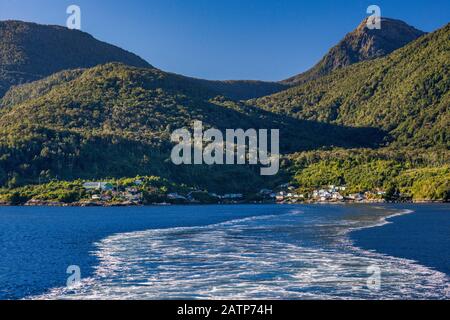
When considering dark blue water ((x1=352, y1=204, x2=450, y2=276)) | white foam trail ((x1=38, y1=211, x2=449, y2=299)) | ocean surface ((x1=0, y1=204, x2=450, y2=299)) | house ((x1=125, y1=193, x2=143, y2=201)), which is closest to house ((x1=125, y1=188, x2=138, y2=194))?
house ((x1=125, y1=193, x2=143, y2=201))

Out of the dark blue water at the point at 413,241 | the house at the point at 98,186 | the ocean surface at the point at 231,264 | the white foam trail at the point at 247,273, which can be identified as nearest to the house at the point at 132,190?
the house at the point at 98,186

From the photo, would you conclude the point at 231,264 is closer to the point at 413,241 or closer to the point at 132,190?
the point at 413,241

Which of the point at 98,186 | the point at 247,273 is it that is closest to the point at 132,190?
the point at 98,186

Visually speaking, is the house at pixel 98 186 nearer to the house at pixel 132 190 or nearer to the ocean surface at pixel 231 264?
the house at pixel 132 190

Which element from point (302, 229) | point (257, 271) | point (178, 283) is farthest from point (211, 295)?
point (302, 229)

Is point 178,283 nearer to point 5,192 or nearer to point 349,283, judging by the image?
point 349,283

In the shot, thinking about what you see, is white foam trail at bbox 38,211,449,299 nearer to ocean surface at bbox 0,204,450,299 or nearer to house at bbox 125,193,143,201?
ocean surface at bbox 0,204,450,299
